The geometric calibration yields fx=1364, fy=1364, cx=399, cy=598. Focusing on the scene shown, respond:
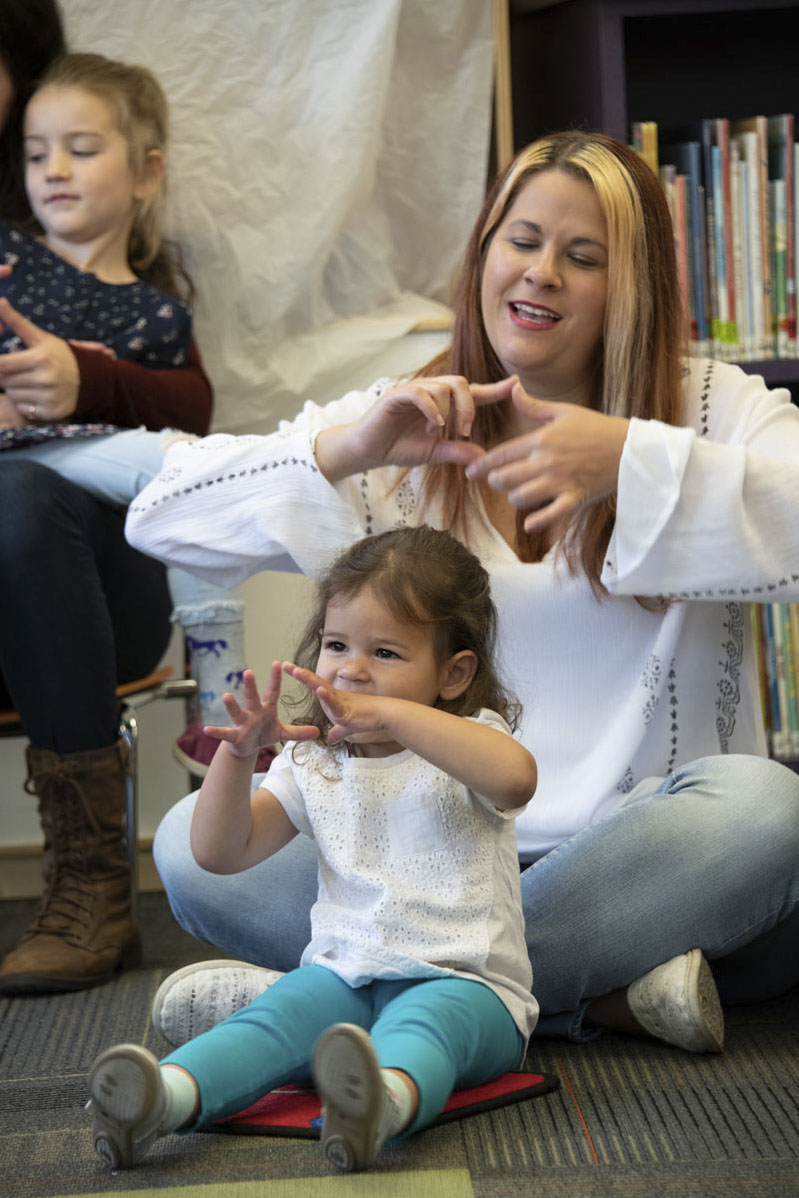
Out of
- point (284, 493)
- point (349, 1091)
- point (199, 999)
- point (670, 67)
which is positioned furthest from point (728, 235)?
point (349, 1091)

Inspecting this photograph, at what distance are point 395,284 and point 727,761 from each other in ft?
3.20

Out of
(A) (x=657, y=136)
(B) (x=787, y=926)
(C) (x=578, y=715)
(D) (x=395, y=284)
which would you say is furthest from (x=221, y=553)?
(A) (x=657, y=136)

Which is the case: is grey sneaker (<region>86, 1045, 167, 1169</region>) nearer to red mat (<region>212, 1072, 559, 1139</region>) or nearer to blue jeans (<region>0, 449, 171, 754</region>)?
red mat (<region>212, 1072, 559, 1139</region>)

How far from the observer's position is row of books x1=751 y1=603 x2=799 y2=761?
1856 millimetres

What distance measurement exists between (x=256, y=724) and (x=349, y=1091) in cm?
25

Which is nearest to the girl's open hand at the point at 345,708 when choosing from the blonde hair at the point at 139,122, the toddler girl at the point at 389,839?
the toddler girl at the point at 389,839

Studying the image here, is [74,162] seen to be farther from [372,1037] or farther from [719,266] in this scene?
[372,1037]

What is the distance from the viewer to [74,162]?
1.66 meters

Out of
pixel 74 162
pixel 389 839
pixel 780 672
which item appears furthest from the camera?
pixel 780 672

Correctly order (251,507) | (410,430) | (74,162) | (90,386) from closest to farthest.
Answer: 1. (410,430)
2. (251,507)
3. (90,386)
4. (74,162)

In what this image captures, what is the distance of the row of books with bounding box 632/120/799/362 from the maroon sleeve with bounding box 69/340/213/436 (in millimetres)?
632

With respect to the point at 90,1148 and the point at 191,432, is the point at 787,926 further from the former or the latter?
the point at 191,432

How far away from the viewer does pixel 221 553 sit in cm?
128

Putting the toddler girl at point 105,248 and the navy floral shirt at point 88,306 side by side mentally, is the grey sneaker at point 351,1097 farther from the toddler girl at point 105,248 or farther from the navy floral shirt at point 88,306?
the navy floral shirt at point 88,306
